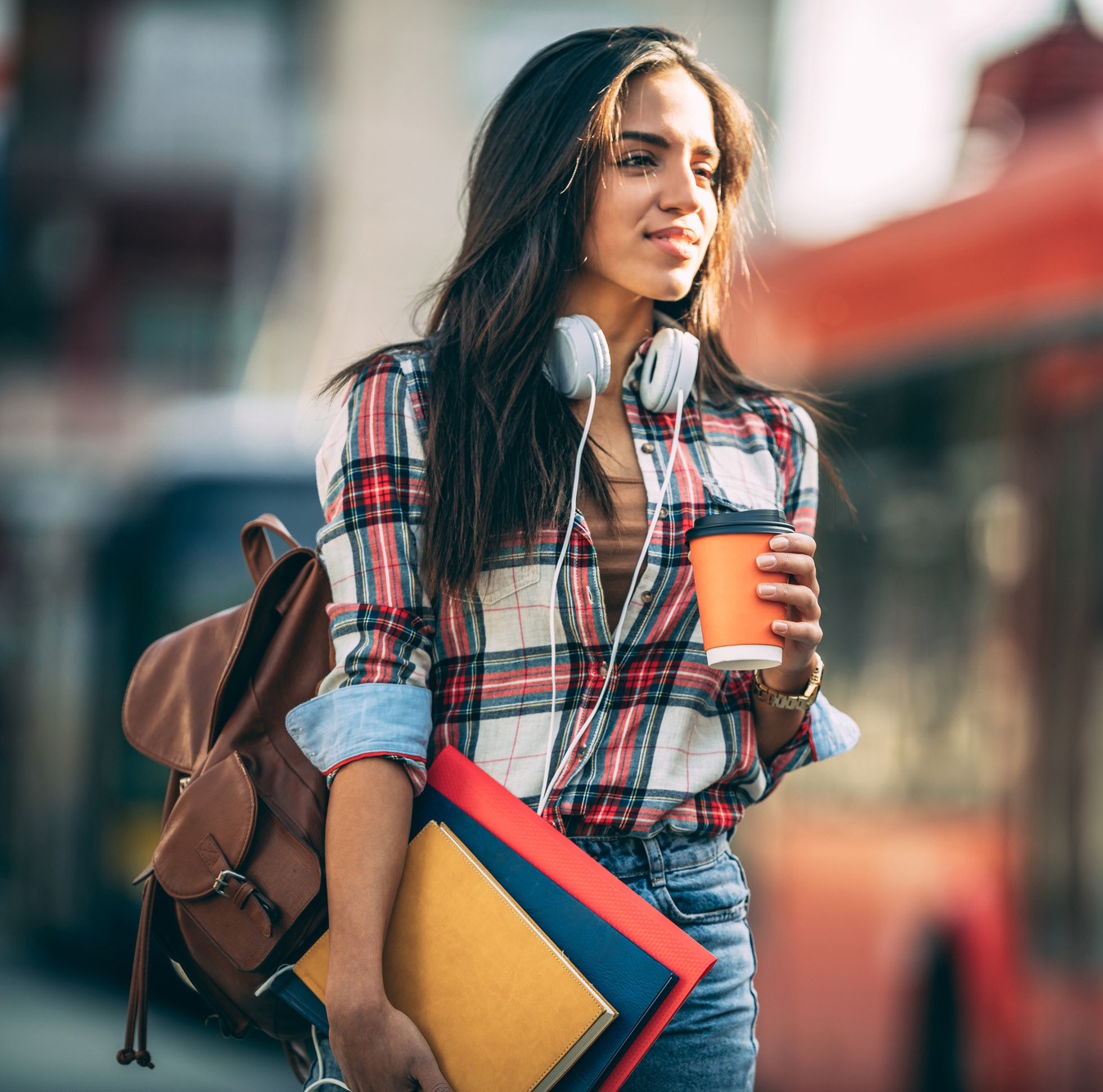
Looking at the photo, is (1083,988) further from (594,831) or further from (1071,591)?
(594,831)

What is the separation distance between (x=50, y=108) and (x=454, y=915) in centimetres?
2593

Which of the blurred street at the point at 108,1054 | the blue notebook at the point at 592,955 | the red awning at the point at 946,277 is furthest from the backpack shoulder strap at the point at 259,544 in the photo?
the blurred street at the point at 108,1054

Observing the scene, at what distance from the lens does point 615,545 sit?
1.86 meters

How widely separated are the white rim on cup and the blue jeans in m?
0.25

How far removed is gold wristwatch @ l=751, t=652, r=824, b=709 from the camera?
6.12 ft

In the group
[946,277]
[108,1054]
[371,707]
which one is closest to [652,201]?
[371,707]

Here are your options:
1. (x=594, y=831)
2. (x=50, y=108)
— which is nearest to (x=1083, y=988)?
(x=594, y=831)

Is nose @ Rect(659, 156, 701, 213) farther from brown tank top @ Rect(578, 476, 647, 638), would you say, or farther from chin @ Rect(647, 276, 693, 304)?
brown tank top @ Rect(578, 476, 647, 638)

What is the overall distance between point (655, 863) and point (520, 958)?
0.73 ft

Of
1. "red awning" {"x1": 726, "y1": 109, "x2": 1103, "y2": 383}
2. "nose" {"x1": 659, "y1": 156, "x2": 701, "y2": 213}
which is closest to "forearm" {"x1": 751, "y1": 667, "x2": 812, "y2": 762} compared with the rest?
"nose" {"x1": 659, "y1": 156, "x2": 701, "y2": 213}

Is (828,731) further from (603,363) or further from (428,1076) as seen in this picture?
(428,1076)

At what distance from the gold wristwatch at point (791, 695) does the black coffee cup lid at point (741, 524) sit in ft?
0.71

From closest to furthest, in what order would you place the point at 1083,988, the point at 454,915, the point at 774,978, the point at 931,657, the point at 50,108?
1. the point at 454,915
2. the point at 1083,988
3. the point at 931,657
4. the point at 774,978
5. the point at 50,108

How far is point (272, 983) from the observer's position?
1.79 m
